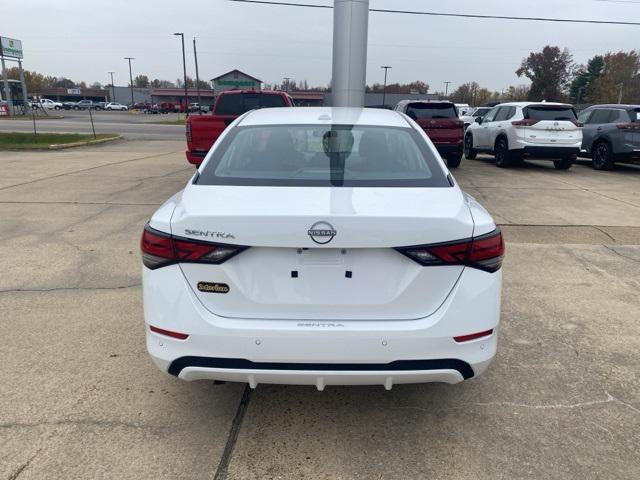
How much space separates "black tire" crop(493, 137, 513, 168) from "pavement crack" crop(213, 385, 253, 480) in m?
12.5

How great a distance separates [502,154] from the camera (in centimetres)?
1415

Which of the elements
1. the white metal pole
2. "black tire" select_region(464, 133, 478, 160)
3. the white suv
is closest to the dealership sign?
the white metal pole

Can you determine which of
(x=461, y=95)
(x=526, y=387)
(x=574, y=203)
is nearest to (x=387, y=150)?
(x=526, y=387)

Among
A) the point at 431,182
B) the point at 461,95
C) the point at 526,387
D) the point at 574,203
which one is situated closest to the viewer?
the point at 431,182

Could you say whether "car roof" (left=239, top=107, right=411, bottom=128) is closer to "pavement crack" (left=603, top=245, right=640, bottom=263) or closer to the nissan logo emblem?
the nissan logo emblem

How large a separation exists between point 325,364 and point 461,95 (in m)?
109

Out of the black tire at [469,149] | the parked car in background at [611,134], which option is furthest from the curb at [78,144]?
the parked car in background at [611,134]

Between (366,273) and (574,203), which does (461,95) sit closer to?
(574,203)

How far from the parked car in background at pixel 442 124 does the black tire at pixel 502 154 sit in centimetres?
140

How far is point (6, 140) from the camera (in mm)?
19078

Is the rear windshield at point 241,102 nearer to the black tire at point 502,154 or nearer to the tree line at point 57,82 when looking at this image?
the black tire at point 502,154

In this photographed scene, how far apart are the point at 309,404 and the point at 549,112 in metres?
12.4

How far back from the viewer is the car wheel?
13875mm

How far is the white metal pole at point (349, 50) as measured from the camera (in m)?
12.6
